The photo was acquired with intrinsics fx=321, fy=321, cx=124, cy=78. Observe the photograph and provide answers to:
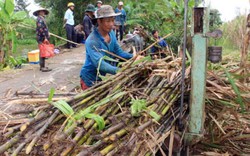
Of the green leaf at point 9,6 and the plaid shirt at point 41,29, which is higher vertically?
the green leaf at point 9,6

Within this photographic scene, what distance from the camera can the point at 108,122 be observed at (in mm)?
1863

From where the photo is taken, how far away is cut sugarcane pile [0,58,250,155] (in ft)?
5.45

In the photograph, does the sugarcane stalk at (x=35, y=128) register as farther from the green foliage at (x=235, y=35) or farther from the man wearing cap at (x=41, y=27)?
the man wearing cap at (x=41, y=27)

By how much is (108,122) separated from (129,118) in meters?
0.13

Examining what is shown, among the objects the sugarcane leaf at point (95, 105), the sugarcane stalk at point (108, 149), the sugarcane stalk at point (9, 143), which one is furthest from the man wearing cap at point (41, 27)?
the sugarcane stalk at point (108, 149)

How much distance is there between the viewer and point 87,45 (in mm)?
3115

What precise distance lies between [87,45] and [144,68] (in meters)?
0.92

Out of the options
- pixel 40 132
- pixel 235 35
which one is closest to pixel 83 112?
pixel 40 132

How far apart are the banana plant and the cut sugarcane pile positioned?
21.8 feet

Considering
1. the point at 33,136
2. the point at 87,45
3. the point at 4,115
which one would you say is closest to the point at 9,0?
the point at 87,45

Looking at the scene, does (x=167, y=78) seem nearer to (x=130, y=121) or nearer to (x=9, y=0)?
(x=130, y=121)

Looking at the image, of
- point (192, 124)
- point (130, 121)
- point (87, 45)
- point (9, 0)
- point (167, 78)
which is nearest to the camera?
point (130, 121)

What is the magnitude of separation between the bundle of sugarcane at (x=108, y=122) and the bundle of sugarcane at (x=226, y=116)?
10.2 inches

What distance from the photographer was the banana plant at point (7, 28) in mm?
8125
